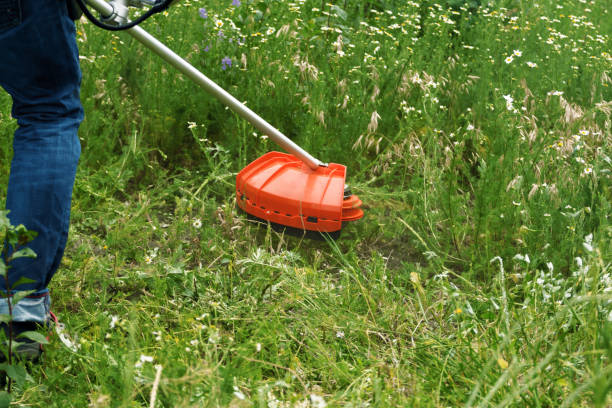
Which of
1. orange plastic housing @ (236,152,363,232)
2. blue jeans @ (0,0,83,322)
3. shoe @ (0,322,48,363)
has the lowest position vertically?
shoe @ (0,322,48,363)

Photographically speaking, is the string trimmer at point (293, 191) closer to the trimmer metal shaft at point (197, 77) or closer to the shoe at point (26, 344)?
the trimmer metal shaft at point (197, 77)

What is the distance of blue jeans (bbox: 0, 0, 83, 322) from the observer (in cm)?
140

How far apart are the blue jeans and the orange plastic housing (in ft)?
2.59

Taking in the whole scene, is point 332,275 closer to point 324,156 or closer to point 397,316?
point 397,316

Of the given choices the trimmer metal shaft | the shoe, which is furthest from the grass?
the trimmer metal shaft

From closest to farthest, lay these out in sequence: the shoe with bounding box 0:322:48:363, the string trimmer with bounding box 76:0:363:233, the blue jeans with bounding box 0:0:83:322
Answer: the blue jeans with bounding box 0:0:83:322 → the shoe with bounding box 0:322:48:363 → the string trimmer with bounding box 76:0:363:233

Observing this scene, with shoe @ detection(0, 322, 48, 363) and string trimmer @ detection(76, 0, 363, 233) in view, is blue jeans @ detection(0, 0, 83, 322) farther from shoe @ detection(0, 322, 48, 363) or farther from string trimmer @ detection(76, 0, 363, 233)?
string trimmer @ detection(76, 0, 363, 233)

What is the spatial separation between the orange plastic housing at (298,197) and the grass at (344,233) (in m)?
0.10

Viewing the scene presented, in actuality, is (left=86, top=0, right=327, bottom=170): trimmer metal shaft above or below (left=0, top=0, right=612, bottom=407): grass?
above

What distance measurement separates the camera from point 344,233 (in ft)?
7.88

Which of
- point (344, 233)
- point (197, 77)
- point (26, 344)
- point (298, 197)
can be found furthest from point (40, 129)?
point (344, 233)

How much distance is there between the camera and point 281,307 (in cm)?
182

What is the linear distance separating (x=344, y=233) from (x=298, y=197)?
13.0 inches

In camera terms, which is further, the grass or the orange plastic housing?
the orange plastic housing
